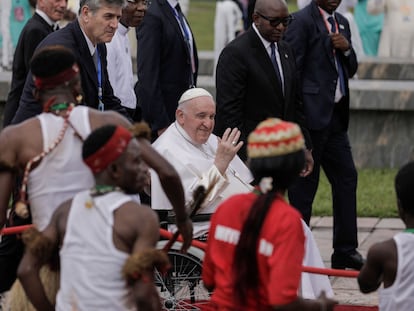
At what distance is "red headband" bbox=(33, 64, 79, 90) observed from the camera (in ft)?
18.1

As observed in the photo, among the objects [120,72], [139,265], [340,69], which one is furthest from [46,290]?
[340,69]

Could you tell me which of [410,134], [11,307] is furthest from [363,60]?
[11,307]

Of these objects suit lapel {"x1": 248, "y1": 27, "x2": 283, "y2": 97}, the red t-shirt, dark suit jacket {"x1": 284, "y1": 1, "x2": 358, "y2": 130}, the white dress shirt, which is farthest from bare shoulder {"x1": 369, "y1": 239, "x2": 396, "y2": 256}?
dark suit jacket {"x1": 284, "y1": 1, "x2": 358, "y2": 130}

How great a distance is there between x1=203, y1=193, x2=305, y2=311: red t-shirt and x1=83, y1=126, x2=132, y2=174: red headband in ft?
1.46

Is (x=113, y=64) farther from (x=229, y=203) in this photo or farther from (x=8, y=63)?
(x=8, y=63)

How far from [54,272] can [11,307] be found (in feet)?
1.39

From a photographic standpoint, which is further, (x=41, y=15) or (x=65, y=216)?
(x=41, y=15)

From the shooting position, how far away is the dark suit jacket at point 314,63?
9188 mm

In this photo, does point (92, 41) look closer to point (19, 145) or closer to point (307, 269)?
point (307, 269)

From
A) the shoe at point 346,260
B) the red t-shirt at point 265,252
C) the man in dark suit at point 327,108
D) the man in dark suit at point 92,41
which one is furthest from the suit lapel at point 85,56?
the shoe at point 346,260

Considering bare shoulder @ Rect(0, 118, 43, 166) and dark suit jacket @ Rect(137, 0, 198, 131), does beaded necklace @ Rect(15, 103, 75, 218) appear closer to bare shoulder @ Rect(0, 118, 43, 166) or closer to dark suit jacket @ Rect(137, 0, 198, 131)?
bare shoulder @ Rect(0, 118, 43, 166)

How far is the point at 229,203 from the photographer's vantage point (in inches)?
198

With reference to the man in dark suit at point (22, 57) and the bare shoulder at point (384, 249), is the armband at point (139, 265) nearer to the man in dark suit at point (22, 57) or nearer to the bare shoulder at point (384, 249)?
the bare shoulder at point (384, 249)

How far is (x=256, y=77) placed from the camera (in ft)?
27.9
